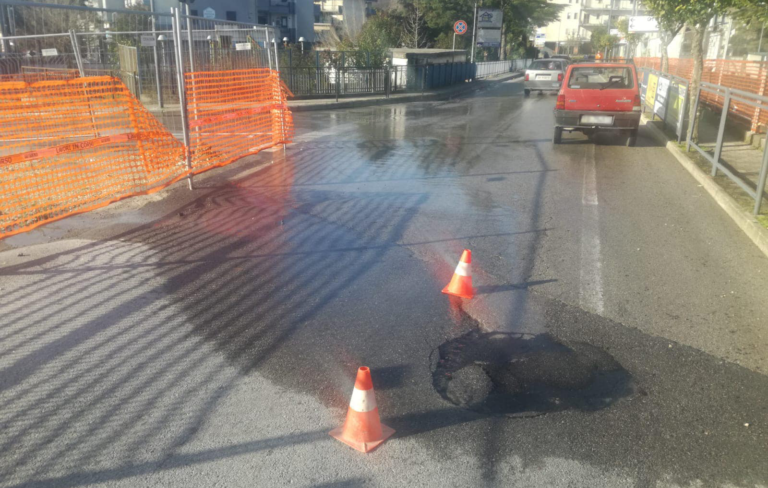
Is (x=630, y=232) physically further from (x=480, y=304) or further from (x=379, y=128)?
(x=379, y=128)

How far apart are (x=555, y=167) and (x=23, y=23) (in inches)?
347

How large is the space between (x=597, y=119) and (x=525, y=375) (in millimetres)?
10536

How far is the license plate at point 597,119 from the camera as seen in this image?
13.5 meters

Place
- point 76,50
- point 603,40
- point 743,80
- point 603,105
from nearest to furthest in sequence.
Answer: point 76,50 → point 603,105 → point 743,80 → point 603,40

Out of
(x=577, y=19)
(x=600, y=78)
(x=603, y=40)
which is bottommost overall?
(x=600, y=78)

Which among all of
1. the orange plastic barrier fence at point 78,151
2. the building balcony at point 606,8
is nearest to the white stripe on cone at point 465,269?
the orange plastic barrier fence at point 78,151

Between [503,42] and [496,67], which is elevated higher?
[503,42]

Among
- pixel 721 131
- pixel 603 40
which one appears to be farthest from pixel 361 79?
pixel 603 40

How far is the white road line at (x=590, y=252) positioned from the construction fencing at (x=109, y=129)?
560 cm

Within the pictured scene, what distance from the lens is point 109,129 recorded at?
10359 mm

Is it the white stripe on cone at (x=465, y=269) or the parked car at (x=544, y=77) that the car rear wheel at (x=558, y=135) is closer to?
the white stripe on cone at (x=465, y=269)

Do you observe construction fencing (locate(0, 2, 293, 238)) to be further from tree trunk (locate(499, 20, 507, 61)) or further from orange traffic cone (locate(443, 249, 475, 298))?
tree trunk (locate(499, 20, 507, 61))

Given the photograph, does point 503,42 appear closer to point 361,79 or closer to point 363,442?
point 361,79

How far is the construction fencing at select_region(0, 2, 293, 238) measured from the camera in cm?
791
